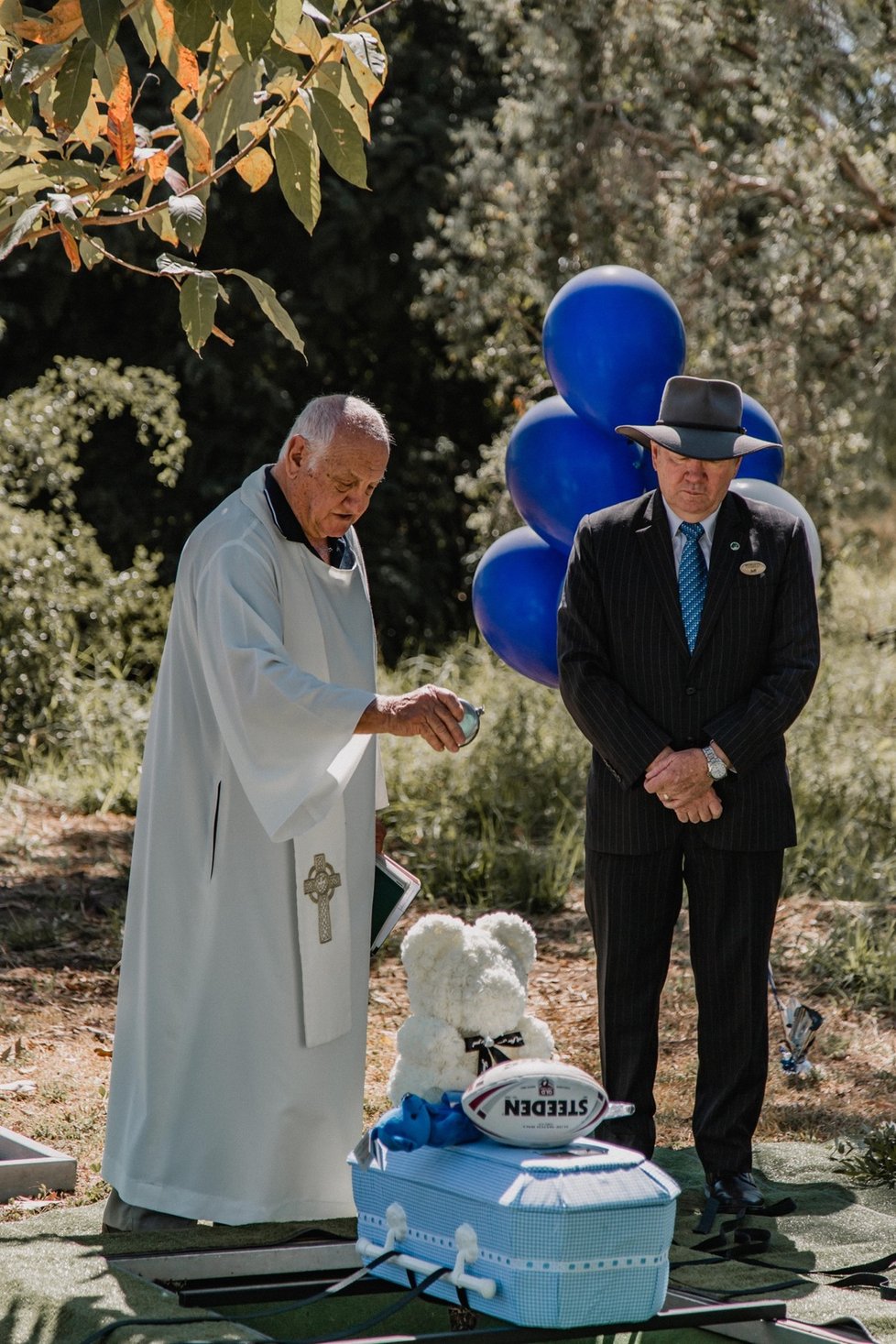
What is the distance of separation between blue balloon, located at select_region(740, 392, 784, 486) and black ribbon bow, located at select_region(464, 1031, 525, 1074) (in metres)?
2.78

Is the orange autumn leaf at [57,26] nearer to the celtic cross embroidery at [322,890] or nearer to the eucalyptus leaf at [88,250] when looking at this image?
Result: the eucalyptus leaf at [88,250]

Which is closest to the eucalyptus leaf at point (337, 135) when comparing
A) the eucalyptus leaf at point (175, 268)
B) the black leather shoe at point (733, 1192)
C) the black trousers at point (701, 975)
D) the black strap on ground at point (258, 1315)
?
the eucalyptus leaf at point (175, 268)

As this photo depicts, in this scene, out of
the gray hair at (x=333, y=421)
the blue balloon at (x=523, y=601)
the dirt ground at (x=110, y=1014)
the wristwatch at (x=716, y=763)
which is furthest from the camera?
the blue balloon at (x=523, y=601)

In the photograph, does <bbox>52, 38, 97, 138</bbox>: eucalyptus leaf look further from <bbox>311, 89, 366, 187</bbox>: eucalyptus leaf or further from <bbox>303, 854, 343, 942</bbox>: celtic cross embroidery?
<bbox>303, 854, 343, 942</bbox>: celtic cross embroidery

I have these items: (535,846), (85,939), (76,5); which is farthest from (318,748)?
(535,846)

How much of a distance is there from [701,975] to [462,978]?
117 cm

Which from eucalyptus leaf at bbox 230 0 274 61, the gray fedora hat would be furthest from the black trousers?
eucalyptus leaf at bbox 230 0 274 61

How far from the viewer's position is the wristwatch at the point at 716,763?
4.07 m

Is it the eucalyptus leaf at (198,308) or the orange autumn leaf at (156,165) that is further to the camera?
the orange autumn leaf at (156,165)

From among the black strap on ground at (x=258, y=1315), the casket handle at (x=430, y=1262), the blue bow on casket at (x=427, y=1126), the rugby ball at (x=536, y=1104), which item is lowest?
the black strap on ground at (x=258, y=1315)

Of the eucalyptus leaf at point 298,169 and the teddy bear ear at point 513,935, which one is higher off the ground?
the eucalyptus leaf at point 298,169

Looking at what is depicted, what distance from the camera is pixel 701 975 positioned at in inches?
166

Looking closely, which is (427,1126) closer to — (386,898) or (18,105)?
(386,898)

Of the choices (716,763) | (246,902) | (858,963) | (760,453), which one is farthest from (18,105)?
(858,963)
